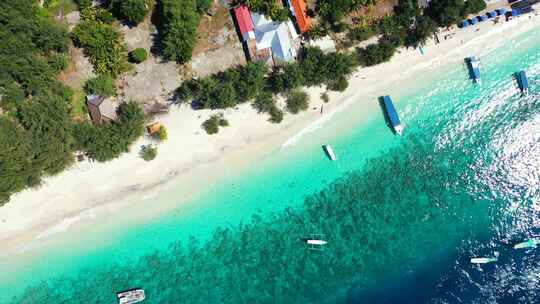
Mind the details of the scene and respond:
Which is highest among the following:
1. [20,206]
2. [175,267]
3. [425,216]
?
[20,206]

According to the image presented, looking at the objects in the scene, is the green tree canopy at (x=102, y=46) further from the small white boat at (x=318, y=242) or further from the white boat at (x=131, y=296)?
the small white boat at (x=318, y=242)

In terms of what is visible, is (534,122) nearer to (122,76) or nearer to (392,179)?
(392,179)

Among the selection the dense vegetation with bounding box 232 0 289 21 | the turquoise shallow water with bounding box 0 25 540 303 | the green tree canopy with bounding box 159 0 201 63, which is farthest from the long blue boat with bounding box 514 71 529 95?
the green tree canopy with bounding box 159 0 201 63

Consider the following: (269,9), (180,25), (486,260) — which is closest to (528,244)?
(486,260)

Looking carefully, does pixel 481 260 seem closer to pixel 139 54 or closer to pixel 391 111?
pixel 391 111

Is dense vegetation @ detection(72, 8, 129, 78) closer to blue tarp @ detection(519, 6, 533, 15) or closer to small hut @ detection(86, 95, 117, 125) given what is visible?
small hut @ detection(86, 95, 117, 125)

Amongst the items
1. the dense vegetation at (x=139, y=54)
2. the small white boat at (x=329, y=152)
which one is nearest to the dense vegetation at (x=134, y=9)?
the dense vegetation at (x=139, y=54)

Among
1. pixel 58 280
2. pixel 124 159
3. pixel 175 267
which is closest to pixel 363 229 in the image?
pixel 175 267
